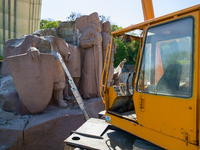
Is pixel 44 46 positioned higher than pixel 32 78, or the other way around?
pixel 44 46

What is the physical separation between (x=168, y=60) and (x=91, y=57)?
185 inches

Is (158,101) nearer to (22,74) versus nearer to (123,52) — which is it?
(22,74)

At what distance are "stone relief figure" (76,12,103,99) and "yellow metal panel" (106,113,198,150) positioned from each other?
13.1 ft

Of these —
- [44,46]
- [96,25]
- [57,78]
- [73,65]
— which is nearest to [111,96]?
[57,78]

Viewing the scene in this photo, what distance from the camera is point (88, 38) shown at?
638 centimetres

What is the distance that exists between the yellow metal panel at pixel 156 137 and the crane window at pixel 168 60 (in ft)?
1.48

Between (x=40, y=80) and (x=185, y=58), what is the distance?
3.15 metres

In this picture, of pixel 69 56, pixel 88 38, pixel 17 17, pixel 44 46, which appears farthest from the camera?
pixel 17 17

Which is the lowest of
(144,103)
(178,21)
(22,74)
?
(144,103)

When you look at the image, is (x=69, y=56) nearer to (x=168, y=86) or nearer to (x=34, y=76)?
(x=34, y=76)

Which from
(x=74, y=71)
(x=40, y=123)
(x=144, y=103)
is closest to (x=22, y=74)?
(x=40, y=123)

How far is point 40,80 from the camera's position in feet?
13.0

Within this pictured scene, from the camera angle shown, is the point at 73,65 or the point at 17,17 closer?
the point at 73,65

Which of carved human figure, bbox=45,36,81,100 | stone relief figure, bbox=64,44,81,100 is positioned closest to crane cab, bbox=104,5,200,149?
carved human figure, bbox=45,36,81,100
